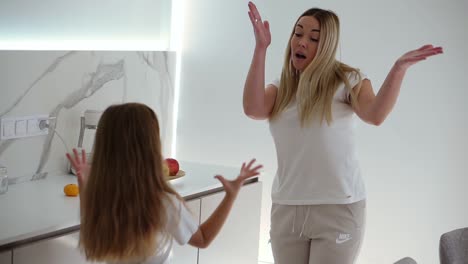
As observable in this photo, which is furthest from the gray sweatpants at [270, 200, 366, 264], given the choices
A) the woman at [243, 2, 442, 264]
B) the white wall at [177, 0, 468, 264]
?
the white wall at [177, 0, 468, 264]

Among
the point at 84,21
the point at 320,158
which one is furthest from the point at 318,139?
the point at 84,21

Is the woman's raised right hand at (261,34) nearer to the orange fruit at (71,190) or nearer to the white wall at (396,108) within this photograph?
the orange fruit at (71,190)

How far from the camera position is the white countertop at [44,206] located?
2.28 meters

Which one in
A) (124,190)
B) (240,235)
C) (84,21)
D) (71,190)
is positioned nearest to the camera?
(124,190)

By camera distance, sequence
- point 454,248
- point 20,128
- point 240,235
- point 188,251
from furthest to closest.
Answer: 1. point 240,235
2. point 188,251
3. point 20,128
4. point 454,248

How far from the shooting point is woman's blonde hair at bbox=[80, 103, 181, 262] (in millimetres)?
1888

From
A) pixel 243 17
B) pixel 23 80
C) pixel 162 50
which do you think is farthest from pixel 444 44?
pixel 23 80

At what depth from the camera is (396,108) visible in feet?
12.1

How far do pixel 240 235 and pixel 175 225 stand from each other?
1.48 m

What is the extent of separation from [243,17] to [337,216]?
1.90m

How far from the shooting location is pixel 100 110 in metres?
3.34

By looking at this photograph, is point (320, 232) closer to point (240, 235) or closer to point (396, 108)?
point (240, 235)

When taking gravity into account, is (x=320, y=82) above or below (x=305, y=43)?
below

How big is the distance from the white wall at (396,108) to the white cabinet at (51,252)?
1.73m
